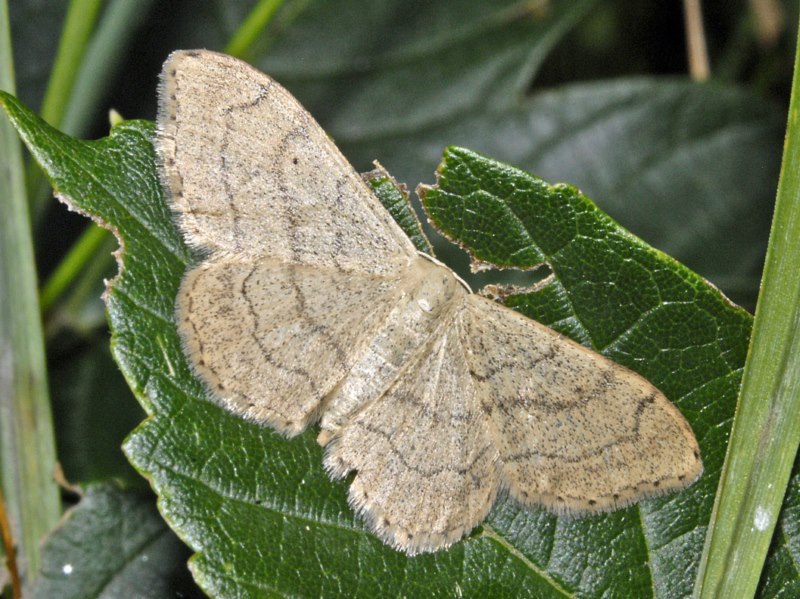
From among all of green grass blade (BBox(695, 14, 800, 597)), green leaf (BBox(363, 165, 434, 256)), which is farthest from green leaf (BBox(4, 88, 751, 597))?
green grass blade (BBox(695, 14, 800, 597))

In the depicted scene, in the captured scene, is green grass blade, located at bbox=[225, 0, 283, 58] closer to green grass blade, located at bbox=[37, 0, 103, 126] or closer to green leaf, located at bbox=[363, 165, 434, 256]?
green grass blade, located at bbox=[37, 0, 103, 126]

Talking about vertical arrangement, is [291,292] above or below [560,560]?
above

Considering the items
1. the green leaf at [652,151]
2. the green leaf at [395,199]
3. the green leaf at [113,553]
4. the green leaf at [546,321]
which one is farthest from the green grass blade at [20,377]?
the green leaf at [652,151]

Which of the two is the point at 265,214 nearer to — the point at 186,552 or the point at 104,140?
the point at 104,140

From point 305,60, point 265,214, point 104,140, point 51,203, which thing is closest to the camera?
point 104,140

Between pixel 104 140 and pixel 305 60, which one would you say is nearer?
pixel 104 140

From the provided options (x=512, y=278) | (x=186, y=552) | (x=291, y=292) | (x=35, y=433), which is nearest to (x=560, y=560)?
(x=291, y=292)
